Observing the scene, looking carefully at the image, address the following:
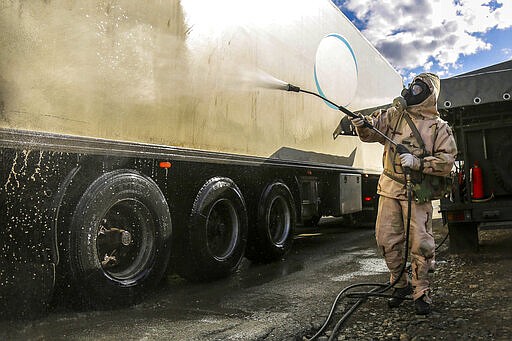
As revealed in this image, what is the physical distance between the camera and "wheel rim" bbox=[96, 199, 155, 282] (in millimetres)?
3703

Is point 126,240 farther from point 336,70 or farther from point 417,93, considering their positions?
point 336,70

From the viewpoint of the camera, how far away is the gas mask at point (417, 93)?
12.8 ft

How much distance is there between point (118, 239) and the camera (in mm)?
3752

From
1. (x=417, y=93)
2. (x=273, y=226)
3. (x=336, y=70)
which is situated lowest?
(x=273, y=226)

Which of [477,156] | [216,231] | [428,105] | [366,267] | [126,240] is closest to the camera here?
[126,240]

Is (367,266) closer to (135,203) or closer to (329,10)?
(135,203)

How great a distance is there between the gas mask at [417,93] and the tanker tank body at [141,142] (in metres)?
1.86

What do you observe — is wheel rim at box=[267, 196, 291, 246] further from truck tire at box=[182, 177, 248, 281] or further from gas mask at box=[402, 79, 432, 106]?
gas mask at box=[402, 79, 432, 106]

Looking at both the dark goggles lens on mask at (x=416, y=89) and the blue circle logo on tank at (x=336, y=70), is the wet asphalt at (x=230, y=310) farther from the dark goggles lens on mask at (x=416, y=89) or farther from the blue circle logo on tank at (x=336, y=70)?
the blue circle logo on tank at (x=336, y=70)

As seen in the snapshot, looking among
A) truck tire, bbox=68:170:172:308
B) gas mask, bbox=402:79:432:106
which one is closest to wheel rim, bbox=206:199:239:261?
truck tire, bbox=68:170:172:308

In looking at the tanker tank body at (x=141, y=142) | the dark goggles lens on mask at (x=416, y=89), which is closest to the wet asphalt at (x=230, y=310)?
the tanker tank body at (x=141, y=142)

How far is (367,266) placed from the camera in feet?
18.5

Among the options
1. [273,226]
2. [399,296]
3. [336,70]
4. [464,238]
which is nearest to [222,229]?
[273,226]

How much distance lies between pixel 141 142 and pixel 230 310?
5.11ft
